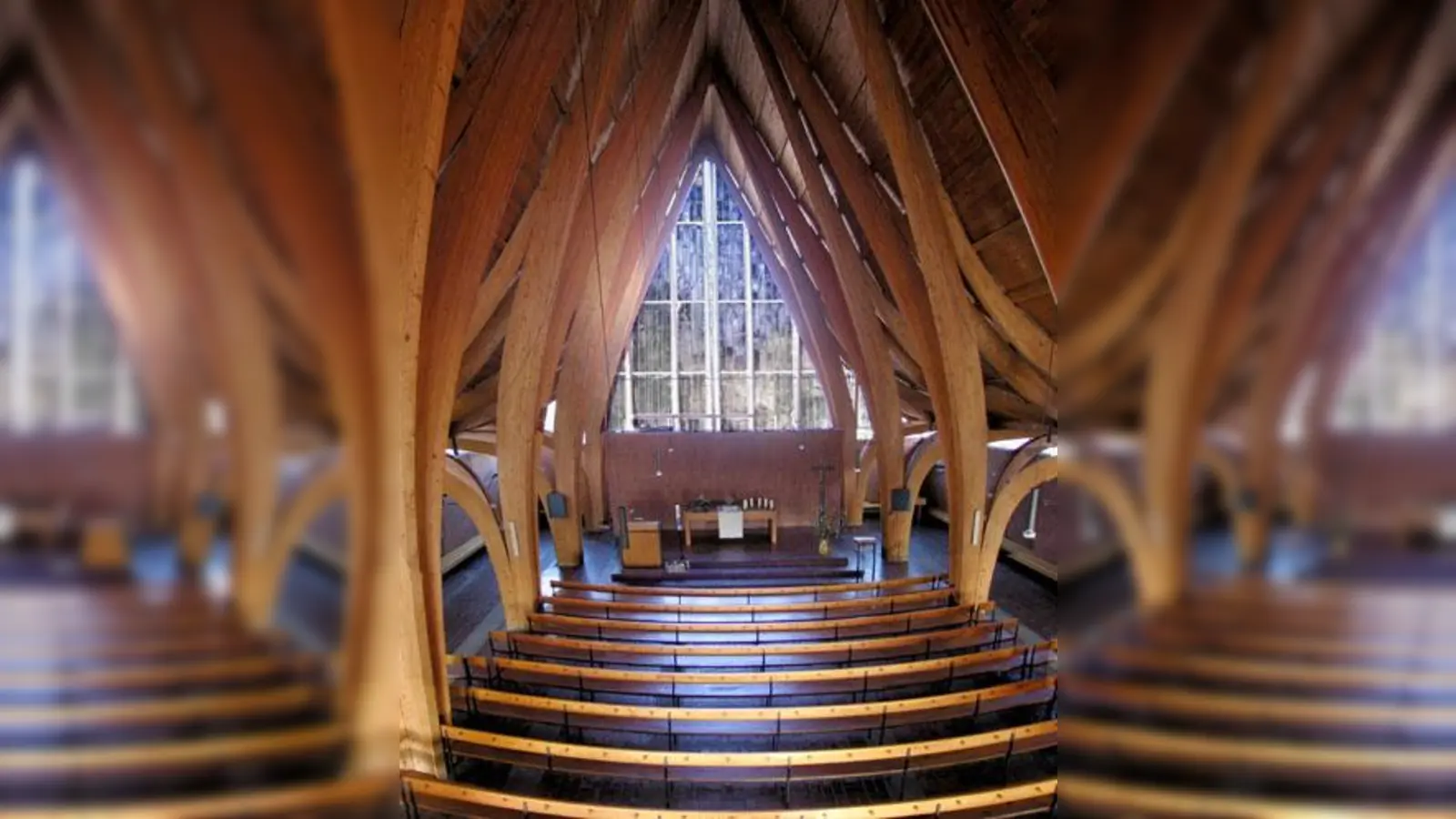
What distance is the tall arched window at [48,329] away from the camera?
493 millimetres

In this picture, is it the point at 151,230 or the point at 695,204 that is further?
the point at 695,204

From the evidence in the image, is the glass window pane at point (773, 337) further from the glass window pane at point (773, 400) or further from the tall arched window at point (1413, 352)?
the tall arched window at point (1413, 352)

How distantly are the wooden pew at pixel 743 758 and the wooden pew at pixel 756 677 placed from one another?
964 mm

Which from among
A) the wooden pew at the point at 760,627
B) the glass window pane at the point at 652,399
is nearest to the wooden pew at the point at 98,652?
the wooden pew at the point at 760,627

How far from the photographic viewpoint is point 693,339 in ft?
58.3

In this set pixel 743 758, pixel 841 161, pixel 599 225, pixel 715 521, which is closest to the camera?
pixel 743 758

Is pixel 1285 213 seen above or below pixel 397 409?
above

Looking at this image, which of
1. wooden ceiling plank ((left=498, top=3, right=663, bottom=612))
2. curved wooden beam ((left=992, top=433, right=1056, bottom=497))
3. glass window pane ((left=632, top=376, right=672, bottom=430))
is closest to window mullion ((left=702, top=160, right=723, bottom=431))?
glass window pane ((left=632, top=376, right=672, bottom=430))

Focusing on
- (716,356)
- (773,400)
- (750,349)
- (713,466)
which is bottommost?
(713,466)

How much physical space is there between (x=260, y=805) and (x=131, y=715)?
179 mm

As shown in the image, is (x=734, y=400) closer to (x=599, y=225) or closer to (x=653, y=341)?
(x=653, y=341)

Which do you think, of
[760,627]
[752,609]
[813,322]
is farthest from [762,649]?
[813,322]

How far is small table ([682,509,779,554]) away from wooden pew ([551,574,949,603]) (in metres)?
2.67

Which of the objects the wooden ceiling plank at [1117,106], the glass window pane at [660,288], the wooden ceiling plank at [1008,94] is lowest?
the wooden ceiling plank at [1117,106]
